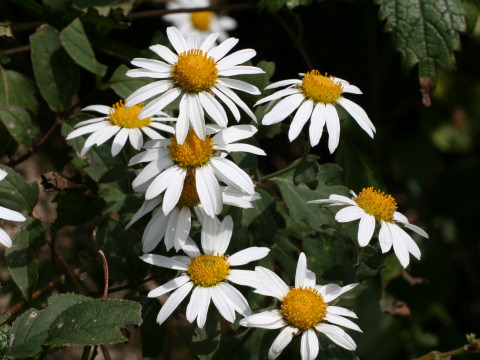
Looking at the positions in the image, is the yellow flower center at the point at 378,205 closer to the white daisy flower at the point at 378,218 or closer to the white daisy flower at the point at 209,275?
the white daisy flower at the point at 378,218

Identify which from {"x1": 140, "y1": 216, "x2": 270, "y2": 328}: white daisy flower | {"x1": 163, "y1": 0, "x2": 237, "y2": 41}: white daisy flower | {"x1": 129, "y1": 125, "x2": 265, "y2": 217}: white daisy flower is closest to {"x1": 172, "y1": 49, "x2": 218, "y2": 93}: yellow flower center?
{"x1": 129, "y1": 125, "x2": 265, "y2": 217}: white daisy flower

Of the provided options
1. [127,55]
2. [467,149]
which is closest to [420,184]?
[467,149]

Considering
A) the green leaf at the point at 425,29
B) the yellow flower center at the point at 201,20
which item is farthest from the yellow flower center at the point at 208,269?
the yellow flower center at the point at 201,20

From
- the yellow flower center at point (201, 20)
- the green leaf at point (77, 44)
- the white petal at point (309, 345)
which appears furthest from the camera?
the yellow flower center at point (201, 20)

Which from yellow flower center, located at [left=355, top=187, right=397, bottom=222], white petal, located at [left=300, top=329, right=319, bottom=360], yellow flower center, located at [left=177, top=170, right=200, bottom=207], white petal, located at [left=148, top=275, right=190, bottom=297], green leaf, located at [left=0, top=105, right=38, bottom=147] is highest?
green leaf, located at [left=0, top=105, right=38, bottom=147]

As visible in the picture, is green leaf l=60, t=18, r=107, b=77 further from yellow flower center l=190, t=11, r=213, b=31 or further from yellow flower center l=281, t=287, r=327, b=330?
yellow flower center l=190, t=11, r=213, b=31

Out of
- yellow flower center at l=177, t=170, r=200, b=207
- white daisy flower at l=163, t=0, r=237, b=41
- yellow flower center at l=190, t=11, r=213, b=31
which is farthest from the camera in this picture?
yellow flower center at l=190, t=11, r=213, b=31

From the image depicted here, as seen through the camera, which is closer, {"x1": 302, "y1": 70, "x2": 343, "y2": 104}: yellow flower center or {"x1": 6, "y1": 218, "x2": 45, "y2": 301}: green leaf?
{"x1": 302, "y1": 70, "x2": 343, "y2": 104}: yellow flower center
